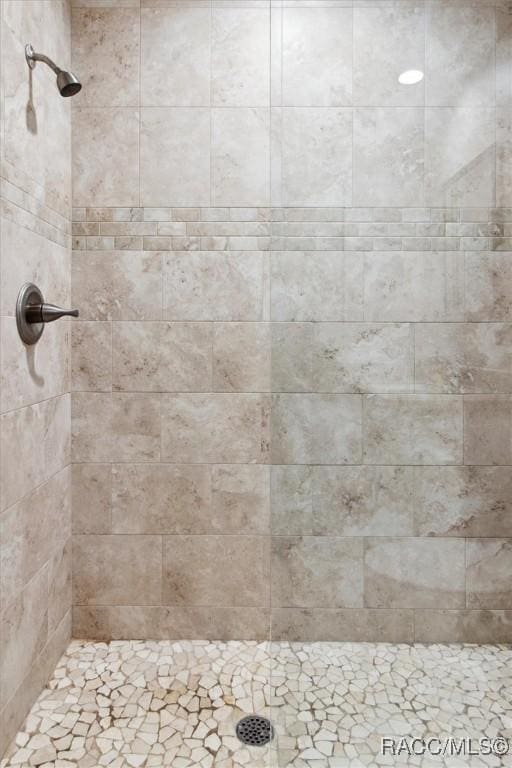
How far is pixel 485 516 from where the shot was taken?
0.81m

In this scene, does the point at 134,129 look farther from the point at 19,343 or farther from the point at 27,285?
the point at 19,343

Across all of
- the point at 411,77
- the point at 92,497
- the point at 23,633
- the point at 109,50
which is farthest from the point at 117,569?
the point at 109,50

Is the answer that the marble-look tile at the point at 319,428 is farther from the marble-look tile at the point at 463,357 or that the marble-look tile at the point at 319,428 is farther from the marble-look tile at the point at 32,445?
the marble-look tile at the point at 32,445

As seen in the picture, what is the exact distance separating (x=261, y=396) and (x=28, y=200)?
2.97 ft

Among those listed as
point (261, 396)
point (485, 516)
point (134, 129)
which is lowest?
point (485, 516)

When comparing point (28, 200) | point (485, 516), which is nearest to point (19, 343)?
point (28, 200)

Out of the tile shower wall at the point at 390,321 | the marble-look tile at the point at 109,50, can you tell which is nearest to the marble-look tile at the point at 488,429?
the tile shower wall at the point at 390,321

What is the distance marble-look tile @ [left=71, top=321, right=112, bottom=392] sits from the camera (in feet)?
5.67

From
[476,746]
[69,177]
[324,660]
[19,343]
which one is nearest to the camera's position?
[476,746]

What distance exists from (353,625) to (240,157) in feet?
4.70

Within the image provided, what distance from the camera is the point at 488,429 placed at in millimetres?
792

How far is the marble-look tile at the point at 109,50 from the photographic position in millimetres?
1684

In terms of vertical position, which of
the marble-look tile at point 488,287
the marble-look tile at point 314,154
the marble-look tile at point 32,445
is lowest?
the marble-look tile at point 32,445

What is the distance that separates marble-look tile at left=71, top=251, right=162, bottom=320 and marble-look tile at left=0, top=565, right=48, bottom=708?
33.1 inches
